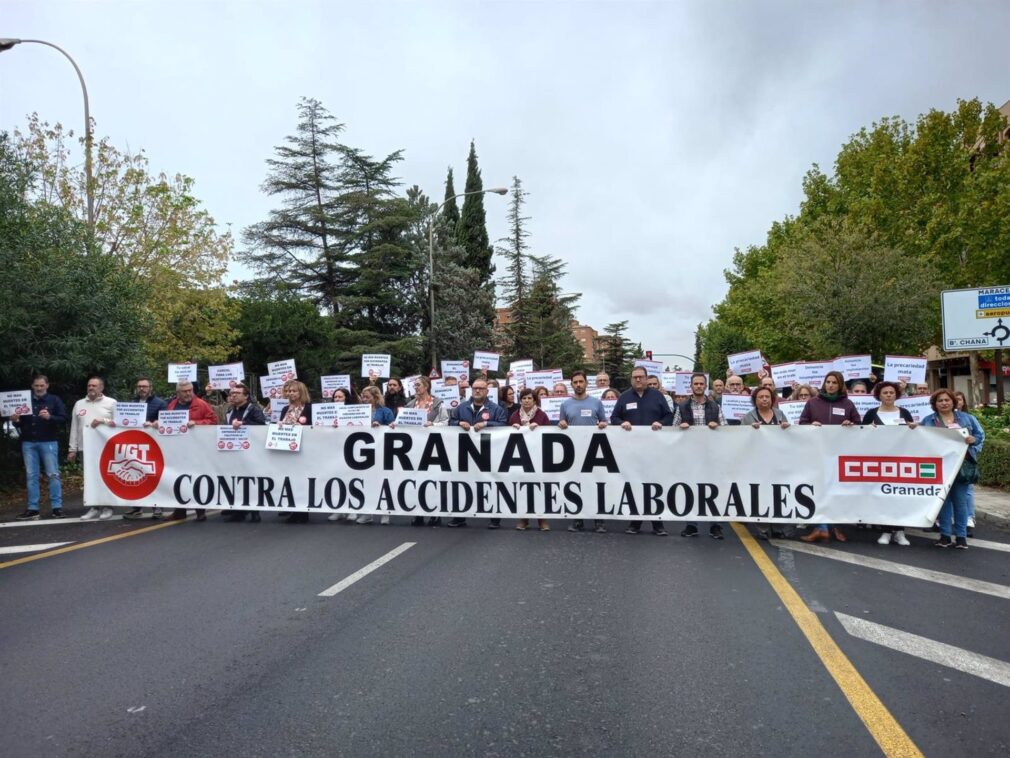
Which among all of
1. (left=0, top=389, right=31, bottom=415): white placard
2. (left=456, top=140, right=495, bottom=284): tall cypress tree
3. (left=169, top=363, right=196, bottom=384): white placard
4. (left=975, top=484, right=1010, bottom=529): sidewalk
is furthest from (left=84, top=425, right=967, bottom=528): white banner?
(left=456, top=140, right=495, bottom=284): tall cypress tree

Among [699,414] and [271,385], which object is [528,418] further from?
[271,385]

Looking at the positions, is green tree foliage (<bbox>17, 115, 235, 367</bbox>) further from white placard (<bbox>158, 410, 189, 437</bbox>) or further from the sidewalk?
the sidewalk

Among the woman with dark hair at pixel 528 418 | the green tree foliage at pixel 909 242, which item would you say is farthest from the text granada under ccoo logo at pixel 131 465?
the green tree foliage at pixel 909 242

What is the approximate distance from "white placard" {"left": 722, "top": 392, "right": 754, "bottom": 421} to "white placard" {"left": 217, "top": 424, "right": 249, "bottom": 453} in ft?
20.9

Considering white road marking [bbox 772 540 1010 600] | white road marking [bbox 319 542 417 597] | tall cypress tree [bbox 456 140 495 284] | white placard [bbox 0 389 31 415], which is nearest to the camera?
white road marking [bbox 319 542 417 597]

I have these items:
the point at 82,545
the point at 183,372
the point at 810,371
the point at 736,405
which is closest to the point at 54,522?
the point at 82,545

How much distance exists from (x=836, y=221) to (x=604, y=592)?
34.1 metres

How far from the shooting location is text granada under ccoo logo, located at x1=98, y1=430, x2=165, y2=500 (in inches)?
399

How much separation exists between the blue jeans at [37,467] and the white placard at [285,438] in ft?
9.82

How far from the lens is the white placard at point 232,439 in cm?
991

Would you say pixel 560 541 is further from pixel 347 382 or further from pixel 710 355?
pixel 710 355

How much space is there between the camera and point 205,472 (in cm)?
1002

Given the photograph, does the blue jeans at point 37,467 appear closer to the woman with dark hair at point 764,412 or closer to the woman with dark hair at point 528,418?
the woman with dark hair at point 528,418

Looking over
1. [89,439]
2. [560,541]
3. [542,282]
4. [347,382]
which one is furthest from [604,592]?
[542,282]
